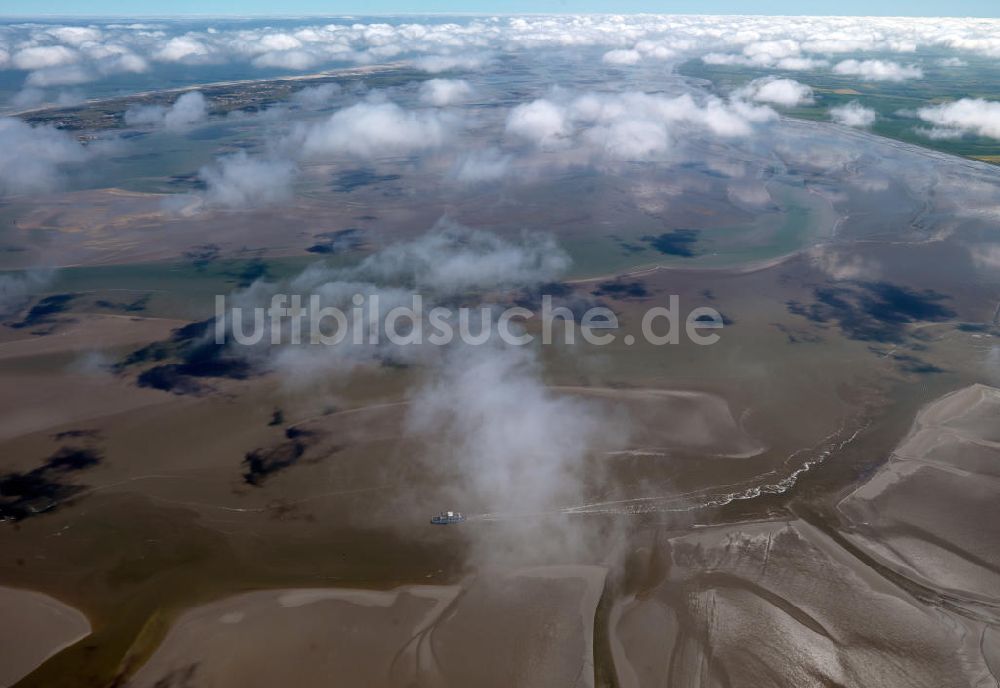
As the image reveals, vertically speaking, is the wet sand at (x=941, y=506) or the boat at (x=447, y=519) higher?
the boat at (x=447, y=519)

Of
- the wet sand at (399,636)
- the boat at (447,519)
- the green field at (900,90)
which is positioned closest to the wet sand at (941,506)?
the wet sand at (399,636)

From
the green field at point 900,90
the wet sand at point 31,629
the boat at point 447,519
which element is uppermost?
the green field at point 900,90

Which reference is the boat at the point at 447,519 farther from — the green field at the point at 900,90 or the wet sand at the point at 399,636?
the green field at the point at 900,90

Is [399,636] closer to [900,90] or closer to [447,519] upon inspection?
[447,519]

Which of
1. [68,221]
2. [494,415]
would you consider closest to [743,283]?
[494,415]

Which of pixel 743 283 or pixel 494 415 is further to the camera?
pixel 743 283

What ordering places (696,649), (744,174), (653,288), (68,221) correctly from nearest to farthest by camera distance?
(696,649) < (653,288) < (68,221) < (744,174)

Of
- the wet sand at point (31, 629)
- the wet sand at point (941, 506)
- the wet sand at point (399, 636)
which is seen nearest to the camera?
the wet sand at point (399, 636)

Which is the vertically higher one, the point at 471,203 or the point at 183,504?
the point at 471,203

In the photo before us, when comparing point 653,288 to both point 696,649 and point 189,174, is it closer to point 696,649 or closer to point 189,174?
point 696,649
